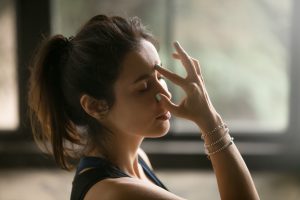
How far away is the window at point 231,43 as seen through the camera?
7.39 feet

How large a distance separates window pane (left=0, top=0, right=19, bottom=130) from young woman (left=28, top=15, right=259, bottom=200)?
1.29 metres

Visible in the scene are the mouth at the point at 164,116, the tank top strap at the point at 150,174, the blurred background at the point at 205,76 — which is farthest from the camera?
the blurred background at the point at 205,76

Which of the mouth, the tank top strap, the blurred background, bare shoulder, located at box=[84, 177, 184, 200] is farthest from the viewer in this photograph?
the blurred background

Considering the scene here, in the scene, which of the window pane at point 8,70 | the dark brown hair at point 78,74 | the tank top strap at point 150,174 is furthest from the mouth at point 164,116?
the window pane at point 8,70

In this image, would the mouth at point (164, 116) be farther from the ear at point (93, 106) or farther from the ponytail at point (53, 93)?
the ponytail at point (53, 93)

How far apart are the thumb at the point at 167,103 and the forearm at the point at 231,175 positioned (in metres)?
0.09

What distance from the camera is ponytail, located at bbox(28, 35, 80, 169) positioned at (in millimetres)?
1076

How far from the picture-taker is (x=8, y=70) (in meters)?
2.35

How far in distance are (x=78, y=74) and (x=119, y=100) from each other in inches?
4.0

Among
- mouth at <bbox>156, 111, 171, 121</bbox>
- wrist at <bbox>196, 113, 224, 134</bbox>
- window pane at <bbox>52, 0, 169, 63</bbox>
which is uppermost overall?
window pane at <bbox>52, 0, 169, 63</bbox>

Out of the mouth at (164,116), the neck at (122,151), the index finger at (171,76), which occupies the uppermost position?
the index finger at (171,76)

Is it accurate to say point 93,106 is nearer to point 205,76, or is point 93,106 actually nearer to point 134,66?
point 134,66

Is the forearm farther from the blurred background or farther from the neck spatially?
the blurred background

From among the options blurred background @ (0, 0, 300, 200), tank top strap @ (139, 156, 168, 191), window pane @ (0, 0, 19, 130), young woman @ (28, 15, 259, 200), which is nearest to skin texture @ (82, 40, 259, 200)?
young woman @ (28, 15, 259, 200)
